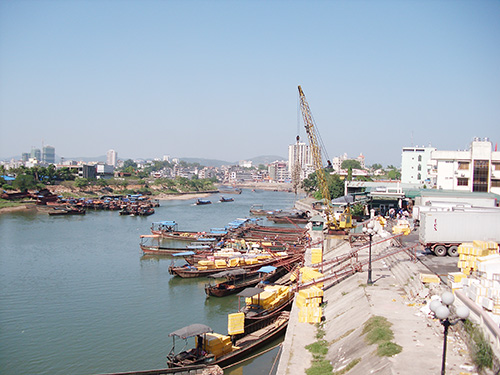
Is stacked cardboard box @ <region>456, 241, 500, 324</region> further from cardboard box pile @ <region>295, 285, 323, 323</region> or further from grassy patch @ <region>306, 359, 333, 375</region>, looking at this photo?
cardboard box pile @ <region>295, 285, 323, 323</region>

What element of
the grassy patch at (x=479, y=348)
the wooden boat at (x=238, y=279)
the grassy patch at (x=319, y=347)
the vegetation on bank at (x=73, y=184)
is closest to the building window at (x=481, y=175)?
the wooden boat at (x=238, y=279)

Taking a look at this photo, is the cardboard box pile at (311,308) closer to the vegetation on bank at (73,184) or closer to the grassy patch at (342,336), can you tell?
the grassy patch at (342,336)

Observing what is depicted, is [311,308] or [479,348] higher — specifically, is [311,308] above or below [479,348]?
below

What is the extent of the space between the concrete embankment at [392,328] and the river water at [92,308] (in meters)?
2.68

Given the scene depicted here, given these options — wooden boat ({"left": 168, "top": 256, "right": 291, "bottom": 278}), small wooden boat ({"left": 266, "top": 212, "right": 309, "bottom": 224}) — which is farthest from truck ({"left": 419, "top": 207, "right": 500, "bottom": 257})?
small wooden boat ({"left": 266, "top": 212, "right": 309, "bottom": 224})

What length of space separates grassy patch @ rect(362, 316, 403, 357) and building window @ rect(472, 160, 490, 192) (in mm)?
24804

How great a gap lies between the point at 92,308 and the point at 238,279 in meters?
7.36

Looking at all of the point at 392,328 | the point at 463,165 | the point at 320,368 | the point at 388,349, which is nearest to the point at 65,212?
the point at 463,165

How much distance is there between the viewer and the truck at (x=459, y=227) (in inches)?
707

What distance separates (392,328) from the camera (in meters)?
11.0

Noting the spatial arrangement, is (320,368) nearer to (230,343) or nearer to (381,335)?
(381,335)

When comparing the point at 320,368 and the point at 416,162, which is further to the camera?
the point at 416,162

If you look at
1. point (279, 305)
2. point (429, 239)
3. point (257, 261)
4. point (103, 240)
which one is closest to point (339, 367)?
point (279, 305)

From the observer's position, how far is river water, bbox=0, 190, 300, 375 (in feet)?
49.3
